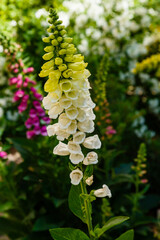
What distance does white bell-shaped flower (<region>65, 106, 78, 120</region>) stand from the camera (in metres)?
1.00

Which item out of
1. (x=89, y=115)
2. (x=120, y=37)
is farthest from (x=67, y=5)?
(x=89, y=115)

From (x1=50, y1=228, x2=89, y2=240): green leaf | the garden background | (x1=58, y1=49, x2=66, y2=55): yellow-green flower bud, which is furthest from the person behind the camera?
the garden background

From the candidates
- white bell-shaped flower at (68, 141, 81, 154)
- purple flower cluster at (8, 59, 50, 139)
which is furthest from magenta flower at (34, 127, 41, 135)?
white bell-shaped flower at (68, 141, 81, 154)

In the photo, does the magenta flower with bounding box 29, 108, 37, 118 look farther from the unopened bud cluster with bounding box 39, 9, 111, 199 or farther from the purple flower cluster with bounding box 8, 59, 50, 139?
the unopened bud cluster with bounding box 39, 9, 111, 199

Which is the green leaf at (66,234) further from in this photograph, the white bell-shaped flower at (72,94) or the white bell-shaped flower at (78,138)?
the white bell-shaped flower at (72,94)

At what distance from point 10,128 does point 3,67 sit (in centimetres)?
100

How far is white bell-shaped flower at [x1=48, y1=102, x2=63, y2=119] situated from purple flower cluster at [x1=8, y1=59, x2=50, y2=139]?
1089 mm

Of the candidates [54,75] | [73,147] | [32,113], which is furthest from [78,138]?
[32,113]

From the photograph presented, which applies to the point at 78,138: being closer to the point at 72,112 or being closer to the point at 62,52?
the point at 72,112

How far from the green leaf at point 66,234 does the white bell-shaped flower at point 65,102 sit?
492 millimetres

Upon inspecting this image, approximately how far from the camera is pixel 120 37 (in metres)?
4.14

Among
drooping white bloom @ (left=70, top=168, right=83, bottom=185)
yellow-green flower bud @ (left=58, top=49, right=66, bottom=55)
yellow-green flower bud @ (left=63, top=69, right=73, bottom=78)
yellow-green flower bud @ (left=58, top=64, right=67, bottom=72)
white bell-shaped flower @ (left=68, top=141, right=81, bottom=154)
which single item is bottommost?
drooping white bloom @ (left=70, top=168, right=83, bottom=185)

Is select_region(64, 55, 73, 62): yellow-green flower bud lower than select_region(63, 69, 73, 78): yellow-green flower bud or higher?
higher

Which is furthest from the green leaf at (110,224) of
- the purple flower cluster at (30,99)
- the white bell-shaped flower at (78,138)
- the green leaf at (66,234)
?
the purple flower cluster at (30,99)
